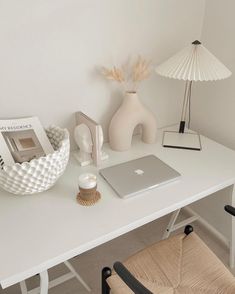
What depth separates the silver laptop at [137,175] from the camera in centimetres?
109

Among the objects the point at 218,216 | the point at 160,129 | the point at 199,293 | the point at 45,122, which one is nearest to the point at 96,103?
the point at 45,122

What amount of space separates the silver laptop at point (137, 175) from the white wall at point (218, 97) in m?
0.48

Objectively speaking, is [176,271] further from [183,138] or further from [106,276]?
[183,138]

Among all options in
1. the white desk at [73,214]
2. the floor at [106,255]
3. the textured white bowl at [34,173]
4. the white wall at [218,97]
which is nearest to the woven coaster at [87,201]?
the white desk at [73,214]

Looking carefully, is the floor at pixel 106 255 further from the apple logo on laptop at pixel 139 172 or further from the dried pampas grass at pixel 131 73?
the dried pampas grass at pixel 131 73

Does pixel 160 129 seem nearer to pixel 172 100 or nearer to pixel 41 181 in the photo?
pixel 172 100

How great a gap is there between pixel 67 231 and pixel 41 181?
0.21 metres

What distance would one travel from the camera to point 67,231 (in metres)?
0.91

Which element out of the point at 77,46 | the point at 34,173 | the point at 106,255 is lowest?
the point at 106,255

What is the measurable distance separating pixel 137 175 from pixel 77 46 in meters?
0.59

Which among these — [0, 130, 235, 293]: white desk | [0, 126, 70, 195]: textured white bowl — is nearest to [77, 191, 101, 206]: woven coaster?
[0, 130, 235, 293]: white desk

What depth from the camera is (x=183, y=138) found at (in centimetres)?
151

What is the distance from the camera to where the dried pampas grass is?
4.14 feet

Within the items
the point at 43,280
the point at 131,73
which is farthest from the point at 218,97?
the point at 43,280
